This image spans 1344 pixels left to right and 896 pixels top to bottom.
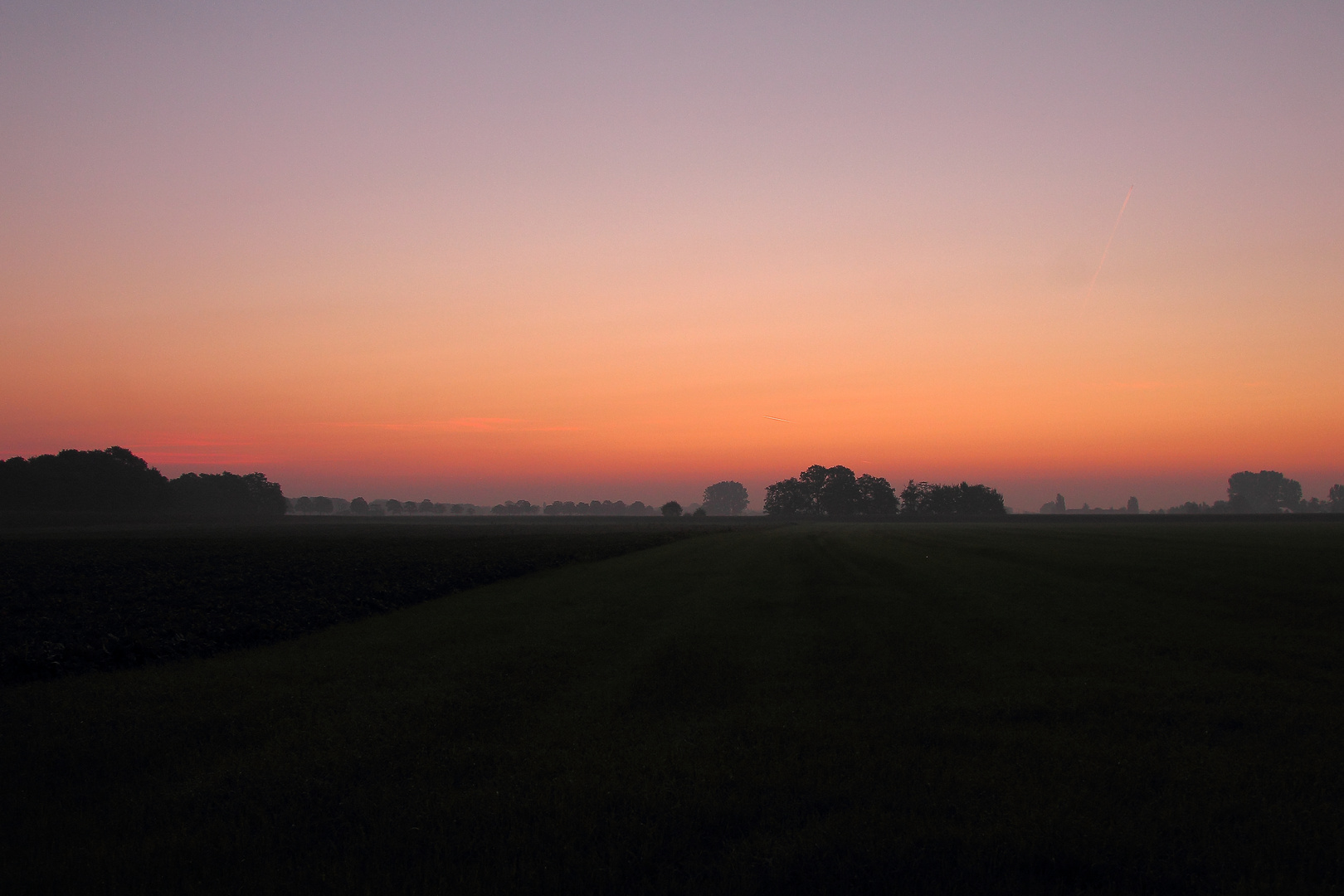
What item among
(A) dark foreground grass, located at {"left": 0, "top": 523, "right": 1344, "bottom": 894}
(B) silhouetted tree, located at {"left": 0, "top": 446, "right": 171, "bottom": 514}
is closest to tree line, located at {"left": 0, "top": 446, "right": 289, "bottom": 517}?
(B) silhouetted tree, located at {"left": 0, "top": 446, "right": 171, "bottom": 514}

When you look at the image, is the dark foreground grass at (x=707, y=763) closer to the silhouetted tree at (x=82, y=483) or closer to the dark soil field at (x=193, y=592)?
the dark soil field at (x=193, y=592)

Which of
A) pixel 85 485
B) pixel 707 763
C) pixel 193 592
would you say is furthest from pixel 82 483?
pixel 707 763

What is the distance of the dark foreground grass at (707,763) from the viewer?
22.5 feet

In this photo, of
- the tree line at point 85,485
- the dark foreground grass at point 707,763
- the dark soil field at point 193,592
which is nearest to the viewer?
the dark foreground grass at point 707,763

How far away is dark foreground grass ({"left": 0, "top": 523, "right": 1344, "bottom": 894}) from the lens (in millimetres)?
6844

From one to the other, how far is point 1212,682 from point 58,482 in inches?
7589

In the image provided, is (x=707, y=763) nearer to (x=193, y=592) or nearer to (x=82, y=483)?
(x=193, y=592)

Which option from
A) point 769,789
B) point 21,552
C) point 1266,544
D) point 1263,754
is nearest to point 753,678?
point 769,789

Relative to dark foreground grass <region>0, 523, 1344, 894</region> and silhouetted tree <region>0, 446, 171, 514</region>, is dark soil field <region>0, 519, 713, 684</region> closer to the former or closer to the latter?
dark foreground grass <region>0, 523, 1344, 894</region>

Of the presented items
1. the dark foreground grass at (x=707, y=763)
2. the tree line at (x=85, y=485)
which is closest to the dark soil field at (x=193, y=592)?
the dark foreground grass at (x=707, y=763)

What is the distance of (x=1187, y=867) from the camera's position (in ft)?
21.6

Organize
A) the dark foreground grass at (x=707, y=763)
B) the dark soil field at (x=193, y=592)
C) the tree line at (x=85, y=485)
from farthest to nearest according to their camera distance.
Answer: the tree line at (x=85, y=485) < the dark soil field at (x=193, y=592) < the dark foreground grass at (x=707, y=763)

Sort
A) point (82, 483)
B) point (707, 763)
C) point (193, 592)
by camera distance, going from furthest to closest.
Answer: point (82, 483) < point (193, 592) < point (707, 763)

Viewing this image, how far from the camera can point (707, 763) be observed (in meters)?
9.43
